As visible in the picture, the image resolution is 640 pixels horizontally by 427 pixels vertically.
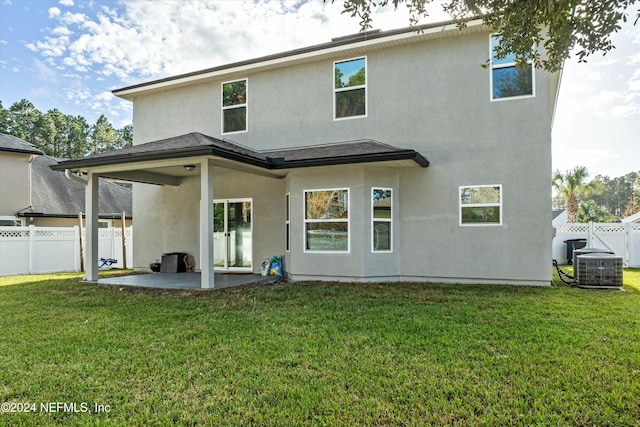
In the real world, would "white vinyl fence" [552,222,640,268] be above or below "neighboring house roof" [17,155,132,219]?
below

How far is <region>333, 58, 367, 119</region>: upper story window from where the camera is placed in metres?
10.2

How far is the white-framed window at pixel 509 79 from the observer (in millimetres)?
8711

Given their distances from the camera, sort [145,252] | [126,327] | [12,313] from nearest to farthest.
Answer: [126,327] < [12,313] < [145,252]

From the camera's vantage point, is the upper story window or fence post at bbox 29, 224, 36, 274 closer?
the upper story window

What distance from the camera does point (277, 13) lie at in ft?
31.3

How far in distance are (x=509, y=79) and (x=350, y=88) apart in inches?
155

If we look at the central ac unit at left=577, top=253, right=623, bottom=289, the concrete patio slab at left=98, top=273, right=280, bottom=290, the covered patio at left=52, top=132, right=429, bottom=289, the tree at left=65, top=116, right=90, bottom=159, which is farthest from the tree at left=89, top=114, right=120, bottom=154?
the central ac unit at left=577, top=253, right=623, bottom=289

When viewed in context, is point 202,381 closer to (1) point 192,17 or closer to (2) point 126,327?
(2) point 126,327

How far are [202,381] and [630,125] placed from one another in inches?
1138

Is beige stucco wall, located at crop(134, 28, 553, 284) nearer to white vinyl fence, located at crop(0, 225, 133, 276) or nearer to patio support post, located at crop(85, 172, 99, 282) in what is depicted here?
patio support post, located at crop(85, 172, 99, 282)

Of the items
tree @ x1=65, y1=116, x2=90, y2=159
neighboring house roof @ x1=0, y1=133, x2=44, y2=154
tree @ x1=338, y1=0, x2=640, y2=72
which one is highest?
tree @ x1=65, y1=116, x2=90, y2=159

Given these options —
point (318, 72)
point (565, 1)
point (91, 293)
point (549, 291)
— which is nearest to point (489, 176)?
point (549, 291)

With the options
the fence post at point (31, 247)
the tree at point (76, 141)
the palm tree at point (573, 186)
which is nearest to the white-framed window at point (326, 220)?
the fence post at point (31, 247)

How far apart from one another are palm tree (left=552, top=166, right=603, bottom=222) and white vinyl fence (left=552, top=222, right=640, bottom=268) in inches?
494
